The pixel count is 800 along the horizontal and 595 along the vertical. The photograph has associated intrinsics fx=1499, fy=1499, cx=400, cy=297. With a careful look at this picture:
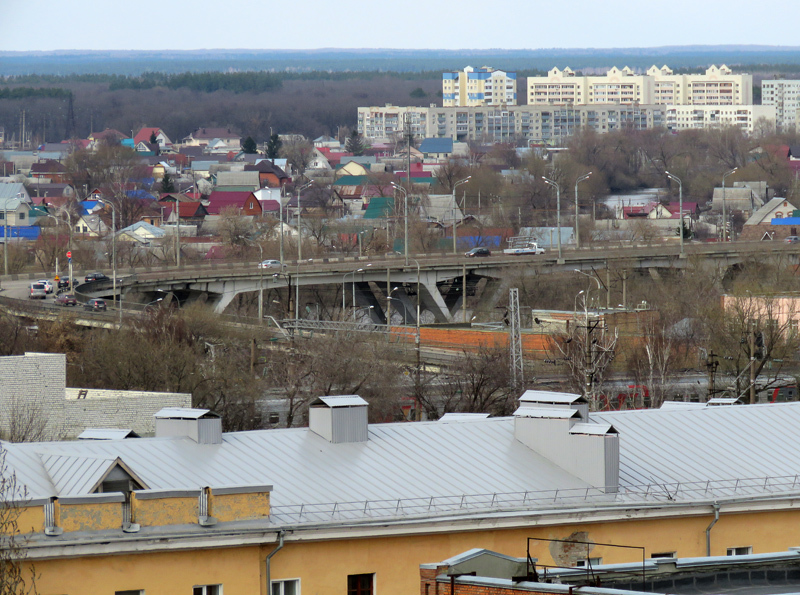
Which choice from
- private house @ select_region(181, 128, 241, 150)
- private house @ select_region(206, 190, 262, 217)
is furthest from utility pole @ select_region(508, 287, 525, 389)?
private house @ select_region(181, 128, 241, 150)

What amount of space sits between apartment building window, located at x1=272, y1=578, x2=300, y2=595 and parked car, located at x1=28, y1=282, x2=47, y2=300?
4425cm

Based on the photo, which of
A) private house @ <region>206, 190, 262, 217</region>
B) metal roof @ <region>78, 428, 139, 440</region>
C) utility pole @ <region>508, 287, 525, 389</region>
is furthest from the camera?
private house @ <region>206, 190, 262, 217</region>

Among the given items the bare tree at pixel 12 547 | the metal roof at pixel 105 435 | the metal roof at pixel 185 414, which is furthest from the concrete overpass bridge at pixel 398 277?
the bare tree at pixel 12 547

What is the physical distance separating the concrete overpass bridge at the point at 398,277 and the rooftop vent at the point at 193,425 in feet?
138

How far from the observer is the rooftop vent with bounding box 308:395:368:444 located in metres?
Result: 17.4

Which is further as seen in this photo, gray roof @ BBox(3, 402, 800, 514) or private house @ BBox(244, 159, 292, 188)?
private house @ BBox(244, 159, 292, 188)

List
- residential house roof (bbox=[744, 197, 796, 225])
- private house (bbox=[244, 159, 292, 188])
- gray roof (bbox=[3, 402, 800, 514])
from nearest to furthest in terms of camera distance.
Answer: gray roof (bbox=[3, 402, 800, 514])
residential house roof (bbox=[744, 197, 796, 225])
private house (bbox=[244, 159, 292, 188])

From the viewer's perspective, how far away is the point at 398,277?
220 feet

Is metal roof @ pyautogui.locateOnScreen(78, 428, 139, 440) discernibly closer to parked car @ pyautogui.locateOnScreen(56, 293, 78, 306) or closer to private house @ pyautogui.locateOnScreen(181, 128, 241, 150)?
parked car @ pyautogui.locateOnScreen(56, 293, 78, 306)

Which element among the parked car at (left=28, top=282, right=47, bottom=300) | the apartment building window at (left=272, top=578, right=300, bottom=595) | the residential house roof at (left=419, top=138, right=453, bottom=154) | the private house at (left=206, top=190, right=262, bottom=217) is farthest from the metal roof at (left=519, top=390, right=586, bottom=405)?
the residential house roof at (left=419, top=138, right=453, bottom=154)

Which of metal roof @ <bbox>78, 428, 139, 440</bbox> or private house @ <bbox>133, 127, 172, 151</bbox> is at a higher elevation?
metal roof @ <bbox>78, 428, 139, 440</bbox>

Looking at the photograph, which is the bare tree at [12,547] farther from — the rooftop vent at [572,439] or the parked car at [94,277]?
the parked car at [94,277]

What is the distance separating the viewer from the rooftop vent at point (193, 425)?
55.9 ft

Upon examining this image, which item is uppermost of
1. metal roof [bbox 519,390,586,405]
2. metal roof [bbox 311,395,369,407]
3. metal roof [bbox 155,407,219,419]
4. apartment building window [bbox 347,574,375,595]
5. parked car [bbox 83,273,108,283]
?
metal roof [bbox 311,395,369,407]
